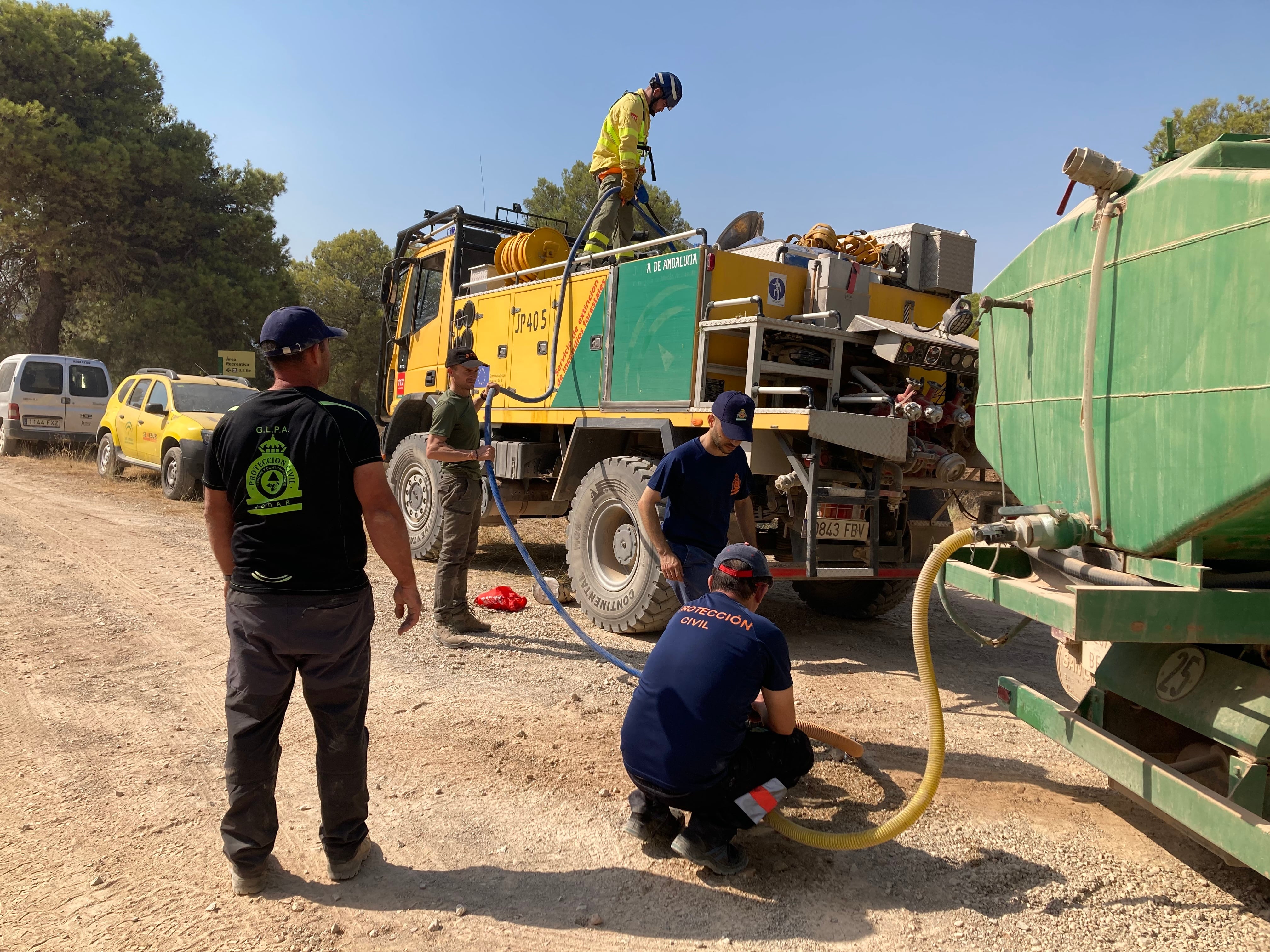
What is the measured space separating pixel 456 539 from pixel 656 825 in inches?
126

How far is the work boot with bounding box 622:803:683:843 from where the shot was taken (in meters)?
3.24

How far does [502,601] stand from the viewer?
702 cm

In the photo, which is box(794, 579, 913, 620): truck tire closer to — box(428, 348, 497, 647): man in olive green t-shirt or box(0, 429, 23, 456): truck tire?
box(428, 348, 497, 647): man in olive green t-shirt

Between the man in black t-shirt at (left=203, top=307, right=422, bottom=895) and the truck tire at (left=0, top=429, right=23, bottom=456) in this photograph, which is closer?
the man in black t-shirt at (left=203, top=307, right=422, bottom=895)

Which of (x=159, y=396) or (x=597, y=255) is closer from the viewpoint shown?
(x=597, y=255)

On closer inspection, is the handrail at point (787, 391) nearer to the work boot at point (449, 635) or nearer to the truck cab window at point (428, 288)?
the work boot at point (449, 635)

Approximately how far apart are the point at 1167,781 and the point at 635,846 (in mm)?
1818

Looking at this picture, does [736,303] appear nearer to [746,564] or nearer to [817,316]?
[817,316]

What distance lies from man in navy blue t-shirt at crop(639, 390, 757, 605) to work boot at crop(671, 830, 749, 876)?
1.43 metres

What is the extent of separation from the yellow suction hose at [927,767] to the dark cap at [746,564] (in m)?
0.54

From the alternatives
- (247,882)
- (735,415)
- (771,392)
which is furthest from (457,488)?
(247,882)

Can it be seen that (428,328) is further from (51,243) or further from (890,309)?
(51,243)

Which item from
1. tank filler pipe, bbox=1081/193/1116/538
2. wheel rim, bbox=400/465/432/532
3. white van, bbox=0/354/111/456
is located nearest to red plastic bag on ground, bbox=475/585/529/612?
wheel rim, bbox=400/465/432/532

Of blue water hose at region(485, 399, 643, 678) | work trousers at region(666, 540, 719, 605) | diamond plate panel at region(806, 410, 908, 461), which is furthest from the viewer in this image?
diamond plate panel at region(806, 410, 908, 461)
